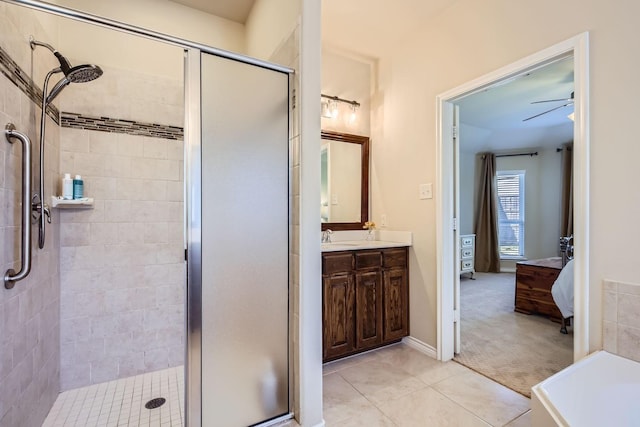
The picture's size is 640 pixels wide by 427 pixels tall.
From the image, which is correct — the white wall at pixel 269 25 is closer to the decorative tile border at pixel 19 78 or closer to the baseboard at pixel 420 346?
the decorative tile border at pixel 19 78

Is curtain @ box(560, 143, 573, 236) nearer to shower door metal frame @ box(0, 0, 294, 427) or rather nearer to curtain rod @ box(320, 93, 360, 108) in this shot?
curtain rod @ box(320, 93, 360, 108)

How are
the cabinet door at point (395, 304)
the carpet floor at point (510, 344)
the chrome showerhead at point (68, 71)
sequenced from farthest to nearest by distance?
the cabinet door at point (395, 304) < the carpet floor at point (510, 344) < the chrome showerhead at point (68, 71)

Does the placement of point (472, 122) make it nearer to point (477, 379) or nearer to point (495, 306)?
point (495, 306)

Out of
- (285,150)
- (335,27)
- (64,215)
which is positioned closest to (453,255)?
(285,150)

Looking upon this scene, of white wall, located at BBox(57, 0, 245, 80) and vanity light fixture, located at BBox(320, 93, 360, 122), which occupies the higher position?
white wall, located at BBox(57, 0, 245, 80)

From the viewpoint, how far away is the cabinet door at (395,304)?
2.54 meters

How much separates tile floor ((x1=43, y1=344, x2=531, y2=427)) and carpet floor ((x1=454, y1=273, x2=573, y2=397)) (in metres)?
0.19

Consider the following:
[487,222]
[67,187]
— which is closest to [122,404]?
[67,187]

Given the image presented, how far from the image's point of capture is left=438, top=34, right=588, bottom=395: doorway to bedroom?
189 centimetres

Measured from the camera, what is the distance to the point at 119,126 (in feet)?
6.95

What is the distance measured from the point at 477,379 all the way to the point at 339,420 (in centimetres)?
109

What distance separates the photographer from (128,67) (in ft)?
7.13

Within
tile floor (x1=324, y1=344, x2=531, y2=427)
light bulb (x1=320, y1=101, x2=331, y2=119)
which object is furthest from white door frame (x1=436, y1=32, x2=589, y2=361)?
light bulb (x1=320, y1=101, x2=331, y2=119)

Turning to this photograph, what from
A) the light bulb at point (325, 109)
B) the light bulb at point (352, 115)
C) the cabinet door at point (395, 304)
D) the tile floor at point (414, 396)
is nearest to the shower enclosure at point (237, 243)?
the tile floor at point (414, 396)
